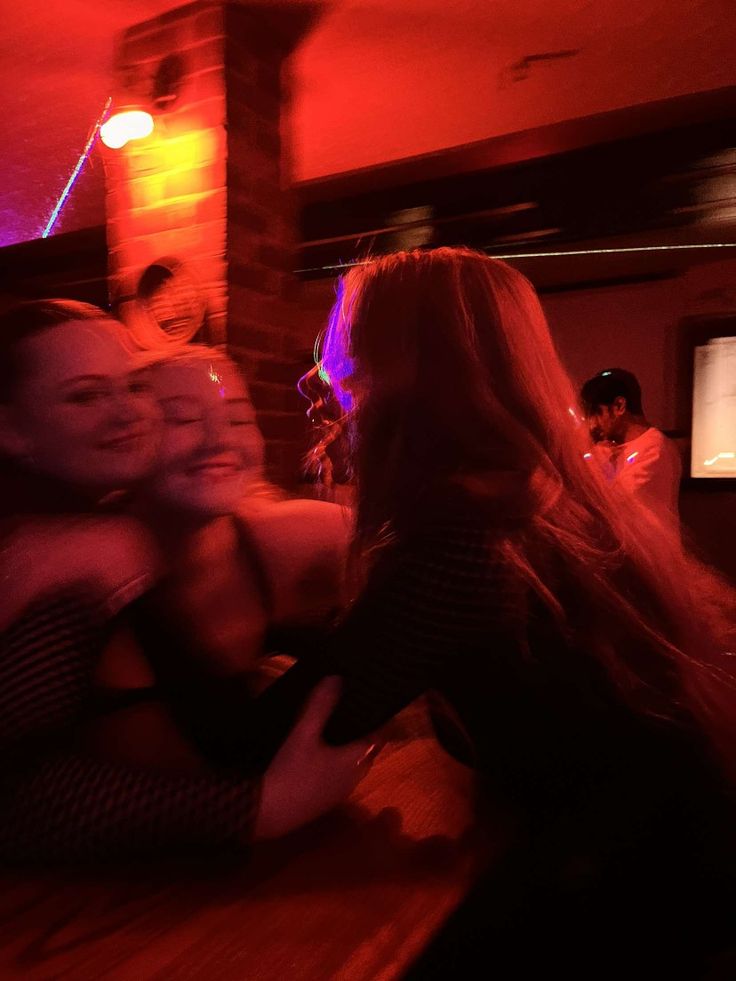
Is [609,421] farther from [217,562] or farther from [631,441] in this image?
[217,562]

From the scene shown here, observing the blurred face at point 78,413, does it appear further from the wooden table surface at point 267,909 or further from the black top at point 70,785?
the wooden table surface at point 267,909

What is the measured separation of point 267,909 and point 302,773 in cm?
13

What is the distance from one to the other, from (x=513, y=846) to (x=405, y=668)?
0.28 metres

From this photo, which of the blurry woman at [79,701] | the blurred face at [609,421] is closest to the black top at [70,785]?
the blurry woman at [79,701]

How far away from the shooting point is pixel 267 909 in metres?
0.70

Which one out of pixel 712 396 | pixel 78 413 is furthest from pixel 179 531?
pixel 712 396

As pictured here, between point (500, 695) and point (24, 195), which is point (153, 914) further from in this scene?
point (24, 195)

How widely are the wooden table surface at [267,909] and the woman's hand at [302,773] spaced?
2.4 inches

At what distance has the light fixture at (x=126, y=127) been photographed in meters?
1.80

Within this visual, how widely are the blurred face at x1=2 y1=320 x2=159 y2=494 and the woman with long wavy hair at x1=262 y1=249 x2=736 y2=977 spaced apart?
0.37m

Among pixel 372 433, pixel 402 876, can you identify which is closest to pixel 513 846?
pixel 402 876

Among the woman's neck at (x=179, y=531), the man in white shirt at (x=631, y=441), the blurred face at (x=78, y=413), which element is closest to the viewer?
the blurred face at (x=78, y=413)

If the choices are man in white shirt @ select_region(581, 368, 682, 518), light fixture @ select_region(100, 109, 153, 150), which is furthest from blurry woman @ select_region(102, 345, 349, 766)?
man in white shirt @ select_region(581, 368, 682, 518)

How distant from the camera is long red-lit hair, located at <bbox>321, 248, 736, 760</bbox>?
2.53ft
